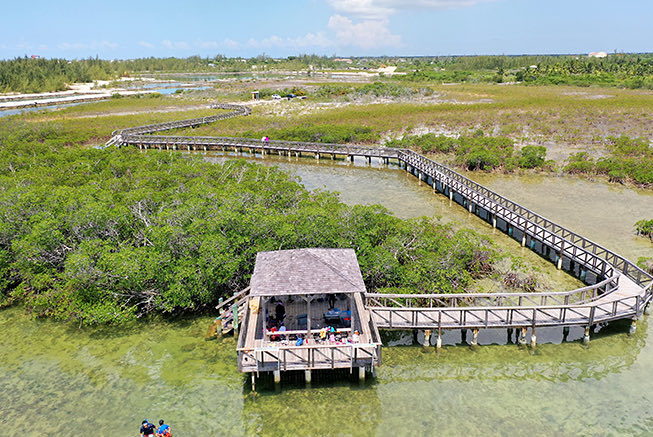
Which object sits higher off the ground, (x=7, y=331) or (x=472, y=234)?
(x=472, y=234)

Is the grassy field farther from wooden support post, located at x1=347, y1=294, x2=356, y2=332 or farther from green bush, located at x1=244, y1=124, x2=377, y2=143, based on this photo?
wooden support post, located at x1=347, y1=294, x2=356, y2=332

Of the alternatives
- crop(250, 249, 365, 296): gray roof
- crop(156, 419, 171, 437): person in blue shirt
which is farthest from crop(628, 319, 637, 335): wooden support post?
crop(156, 419, 171, 437): person in blue shirt

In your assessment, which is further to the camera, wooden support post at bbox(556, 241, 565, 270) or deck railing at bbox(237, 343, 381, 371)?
wooden support post at bbox(556, 241, 565, 270)

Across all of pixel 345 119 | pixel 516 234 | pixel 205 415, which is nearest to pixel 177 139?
pixel 345 119

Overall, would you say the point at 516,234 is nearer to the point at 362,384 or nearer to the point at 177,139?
the point at 362,384

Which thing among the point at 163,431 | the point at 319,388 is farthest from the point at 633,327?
the point at 163,431

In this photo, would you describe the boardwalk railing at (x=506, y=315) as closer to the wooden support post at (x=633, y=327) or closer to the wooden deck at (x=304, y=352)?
the wooden support post at (x=633, y=327)

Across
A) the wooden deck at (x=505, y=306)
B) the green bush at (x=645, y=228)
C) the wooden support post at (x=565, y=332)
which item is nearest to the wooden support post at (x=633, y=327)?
the wooden deck at (x=505, y=306)
